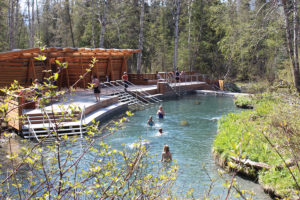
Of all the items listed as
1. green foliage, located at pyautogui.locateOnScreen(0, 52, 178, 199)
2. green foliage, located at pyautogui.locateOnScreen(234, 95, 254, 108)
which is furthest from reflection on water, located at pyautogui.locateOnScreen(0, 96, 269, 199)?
green foliage, located at pyautogui.locateOnScreen(0, 52, 178, 199)

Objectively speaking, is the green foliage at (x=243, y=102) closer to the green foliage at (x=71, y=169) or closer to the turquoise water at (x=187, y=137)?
the turquoise water at (x=187, y=137)

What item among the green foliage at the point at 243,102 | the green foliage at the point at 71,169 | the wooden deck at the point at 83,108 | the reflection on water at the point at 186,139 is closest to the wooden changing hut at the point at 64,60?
the wooden deck at the point at 83,108

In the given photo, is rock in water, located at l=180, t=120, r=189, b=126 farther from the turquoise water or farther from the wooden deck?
the wooden deck

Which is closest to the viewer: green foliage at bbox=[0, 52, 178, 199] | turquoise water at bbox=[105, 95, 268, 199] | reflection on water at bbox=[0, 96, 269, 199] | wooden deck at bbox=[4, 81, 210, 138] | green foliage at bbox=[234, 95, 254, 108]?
green foliage at bbox=[0, 52, 178, 199]

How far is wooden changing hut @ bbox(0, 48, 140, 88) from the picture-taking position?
16797 millimetres

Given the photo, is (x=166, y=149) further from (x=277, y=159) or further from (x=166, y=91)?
(x=166, y=91)

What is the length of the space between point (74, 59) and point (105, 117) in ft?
26.2

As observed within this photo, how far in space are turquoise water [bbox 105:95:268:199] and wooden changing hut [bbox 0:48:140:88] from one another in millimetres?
5286

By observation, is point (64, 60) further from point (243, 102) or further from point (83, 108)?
point (243, 102)

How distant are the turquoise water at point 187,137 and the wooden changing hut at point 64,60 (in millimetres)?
5286

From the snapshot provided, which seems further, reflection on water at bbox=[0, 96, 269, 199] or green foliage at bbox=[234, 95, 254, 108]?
green foliage at bbox=[234, 95, 254, 108]

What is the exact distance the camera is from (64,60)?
21.3 m

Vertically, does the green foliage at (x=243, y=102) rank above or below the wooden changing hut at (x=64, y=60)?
below

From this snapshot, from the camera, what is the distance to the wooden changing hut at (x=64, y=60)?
55.1 ft
